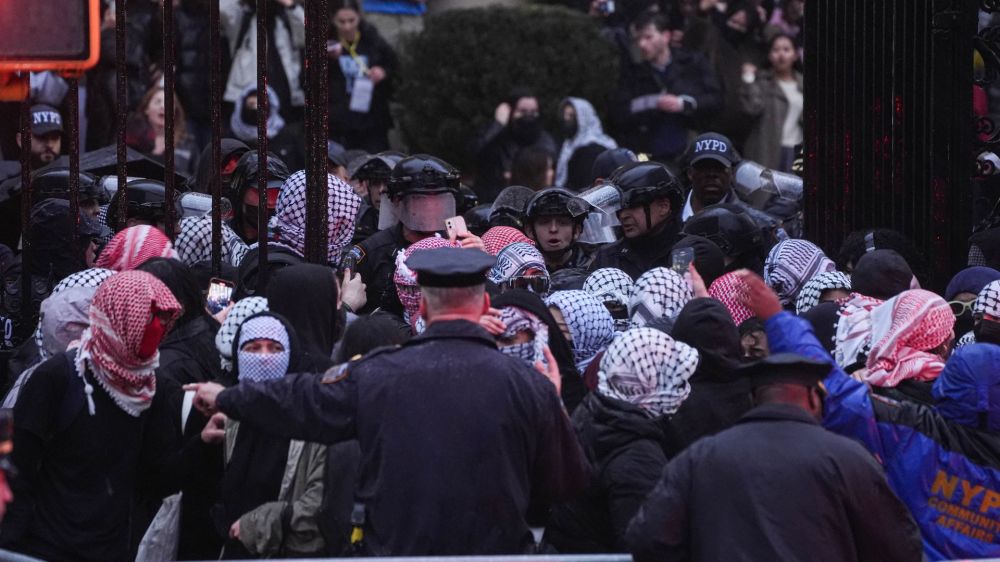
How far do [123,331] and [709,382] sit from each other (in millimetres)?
2111

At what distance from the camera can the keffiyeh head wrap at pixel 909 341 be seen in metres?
6.71

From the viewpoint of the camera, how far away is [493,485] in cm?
564

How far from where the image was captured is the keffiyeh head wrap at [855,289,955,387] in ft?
22.0

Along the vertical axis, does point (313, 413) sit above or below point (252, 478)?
above

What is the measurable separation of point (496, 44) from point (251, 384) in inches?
397

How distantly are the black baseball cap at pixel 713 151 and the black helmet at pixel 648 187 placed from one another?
137cm

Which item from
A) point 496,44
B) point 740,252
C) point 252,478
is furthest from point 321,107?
point 496,44

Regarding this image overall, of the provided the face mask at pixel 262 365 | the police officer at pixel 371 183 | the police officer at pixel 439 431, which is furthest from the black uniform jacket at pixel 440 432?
the police officer at pixel 371 183

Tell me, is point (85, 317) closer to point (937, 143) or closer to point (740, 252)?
point (740, 252)

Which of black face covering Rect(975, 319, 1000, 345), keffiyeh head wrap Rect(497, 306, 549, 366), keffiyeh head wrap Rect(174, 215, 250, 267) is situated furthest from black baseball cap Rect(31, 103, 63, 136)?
black face covering Rect(975, 319, 1000, 345)

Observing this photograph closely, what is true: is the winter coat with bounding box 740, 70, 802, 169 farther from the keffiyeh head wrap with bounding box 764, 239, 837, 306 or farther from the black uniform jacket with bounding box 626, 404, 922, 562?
the black uniform jacket with bounding box 626, 404, 922, 562

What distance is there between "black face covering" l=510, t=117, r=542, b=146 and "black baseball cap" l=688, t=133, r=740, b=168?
352 cm

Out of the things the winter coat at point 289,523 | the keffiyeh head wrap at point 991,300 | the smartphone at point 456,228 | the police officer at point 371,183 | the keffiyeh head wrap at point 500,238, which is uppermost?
the smartphone at point 456,228

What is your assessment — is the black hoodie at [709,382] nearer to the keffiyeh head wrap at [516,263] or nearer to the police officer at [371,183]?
the keffiyeh head wrap at [516,263]
